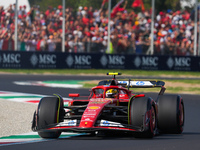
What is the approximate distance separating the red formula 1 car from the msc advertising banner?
68.9 ft

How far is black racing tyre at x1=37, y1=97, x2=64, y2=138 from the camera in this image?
880cm

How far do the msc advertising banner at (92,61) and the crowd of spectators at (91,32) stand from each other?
46 cm

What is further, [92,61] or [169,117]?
[92,61]

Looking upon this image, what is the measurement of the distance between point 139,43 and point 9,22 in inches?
315

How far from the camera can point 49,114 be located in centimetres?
884

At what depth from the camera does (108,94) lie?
9695 millimetres

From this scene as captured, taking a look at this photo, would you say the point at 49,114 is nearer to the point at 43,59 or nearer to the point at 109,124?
the point at 109,124

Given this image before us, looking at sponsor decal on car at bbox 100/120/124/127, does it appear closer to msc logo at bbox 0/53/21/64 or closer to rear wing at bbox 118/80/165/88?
rear wing at bbox 118/80/165/88

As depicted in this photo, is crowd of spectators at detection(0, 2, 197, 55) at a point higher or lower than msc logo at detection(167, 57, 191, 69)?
higher

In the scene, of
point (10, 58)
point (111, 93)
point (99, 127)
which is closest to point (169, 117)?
point (111, 93)

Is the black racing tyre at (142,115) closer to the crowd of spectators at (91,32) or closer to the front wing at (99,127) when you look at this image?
the front wing at (99,127)

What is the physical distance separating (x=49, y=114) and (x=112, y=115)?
1.04 metres

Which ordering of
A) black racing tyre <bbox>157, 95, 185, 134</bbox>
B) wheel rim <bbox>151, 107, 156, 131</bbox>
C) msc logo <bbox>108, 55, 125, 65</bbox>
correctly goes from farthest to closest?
1. msc logo <bbox>108, 55, 125, 65</bbox>
2. black racing tyre <bbox>157, 95, 185, 134</bbox>
3. wheel rim <bbox>151, 107, 156, 131</bbox>

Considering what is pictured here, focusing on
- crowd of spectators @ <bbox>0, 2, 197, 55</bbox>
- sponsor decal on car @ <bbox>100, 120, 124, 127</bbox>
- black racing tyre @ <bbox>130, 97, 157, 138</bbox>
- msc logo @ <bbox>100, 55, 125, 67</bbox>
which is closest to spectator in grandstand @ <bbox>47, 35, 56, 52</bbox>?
crowd of spectators @ <bbox>0, 2, 197, 55</bbox>
